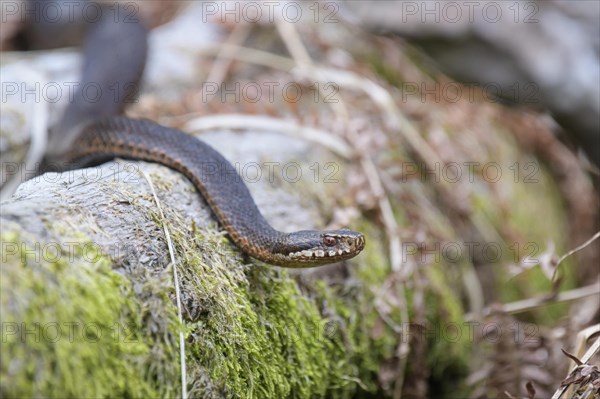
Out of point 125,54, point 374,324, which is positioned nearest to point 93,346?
point 374,324

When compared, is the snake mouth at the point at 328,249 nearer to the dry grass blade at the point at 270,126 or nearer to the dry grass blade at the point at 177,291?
the dry grass blade at the point at 177,291

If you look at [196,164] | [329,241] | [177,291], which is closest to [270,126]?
[196,164]

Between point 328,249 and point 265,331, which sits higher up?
point 328,249

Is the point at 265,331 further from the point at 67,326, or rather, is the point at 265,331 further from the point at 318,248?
the point at 67,326

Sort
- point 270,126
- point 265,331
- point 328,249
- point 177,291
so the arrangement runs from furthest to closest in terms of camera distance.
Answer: point 270,126 → point 328,249 → point 265,331 → point 177,291

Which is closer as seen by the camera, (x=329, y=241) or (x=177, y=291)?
(x=177, y=291)

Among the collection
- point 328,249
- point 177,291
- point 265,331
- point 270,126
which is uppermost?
point 270,126

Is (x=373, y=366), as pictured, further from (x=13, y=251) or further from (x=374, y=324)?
(x=13, y=251)
